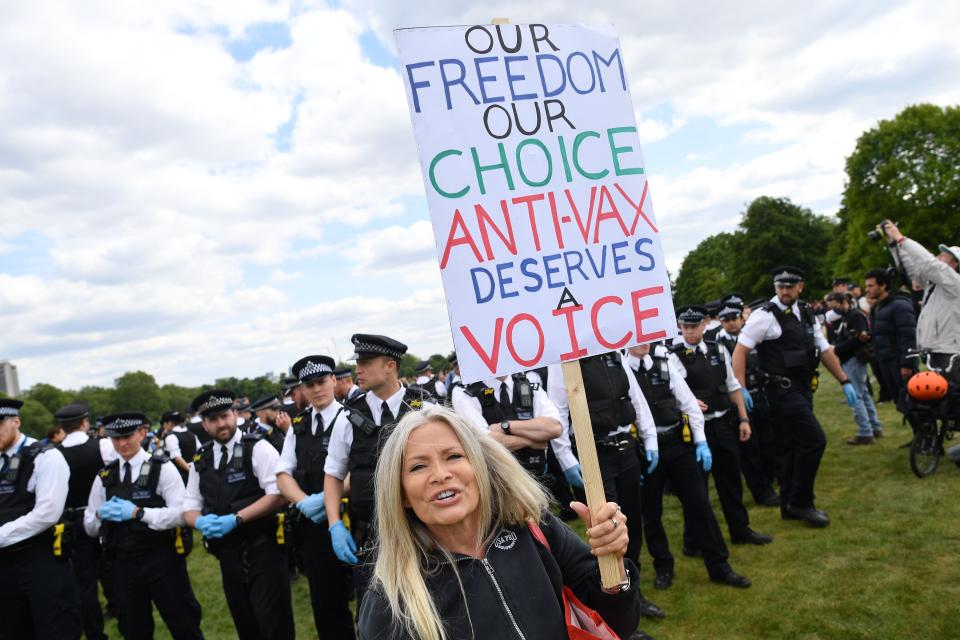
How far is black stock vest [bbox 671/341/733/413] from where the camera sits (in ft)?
23.6

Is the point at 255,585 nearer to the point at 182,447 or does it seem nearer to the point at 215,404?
the point at 215,404

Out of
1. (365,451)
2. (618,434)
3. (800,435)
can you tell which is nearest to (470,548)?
(365,451)

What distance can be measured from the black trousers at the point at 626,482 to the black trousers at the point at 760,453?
3.23 m

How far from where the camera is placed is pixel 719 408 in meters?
7.17

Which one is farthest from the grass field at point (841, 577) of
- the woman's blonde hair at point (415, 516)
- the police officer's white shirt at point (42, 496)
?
the woman's blonde hair at point (415, 516)

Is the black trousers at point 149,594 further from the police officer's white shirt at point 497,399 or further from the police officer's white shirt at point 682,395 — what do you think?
the police officer's white shirt at point 682,395

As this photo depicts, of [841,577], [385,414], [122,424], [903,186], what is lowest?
[841,577]

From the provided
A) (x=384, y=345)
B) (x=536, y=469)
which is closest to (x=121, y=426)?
(x=384, y=345)

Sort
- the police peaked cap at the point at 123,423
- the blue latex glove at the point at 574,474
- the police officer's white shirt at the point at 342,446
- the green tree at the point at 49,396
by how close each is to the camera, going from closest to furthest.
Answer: the police officer's white shirt at the point at 342,446
the blue latex glove at the point at 574,474
the police peaked cap at the point at 123,423
the green tree at the point at 49,396

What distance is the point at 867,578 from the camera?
568cm

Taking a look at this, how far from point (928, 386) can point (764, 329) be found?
2089 millimetres

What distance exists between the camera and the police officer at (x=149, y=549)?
5.58m

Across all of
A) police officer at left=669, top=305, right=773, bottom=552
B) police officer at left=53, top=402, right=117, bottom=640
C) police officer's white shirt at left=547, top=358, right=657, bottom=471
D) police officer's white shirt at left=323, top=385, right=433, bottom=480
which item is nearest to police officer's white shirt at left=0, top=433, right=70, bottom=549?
police officer at left=53, top=402, right=117, bottom=640

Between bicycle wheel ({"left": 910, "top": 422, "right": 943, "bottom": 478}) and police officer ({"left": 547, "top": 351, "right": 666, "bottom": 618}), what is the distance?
171 inches
